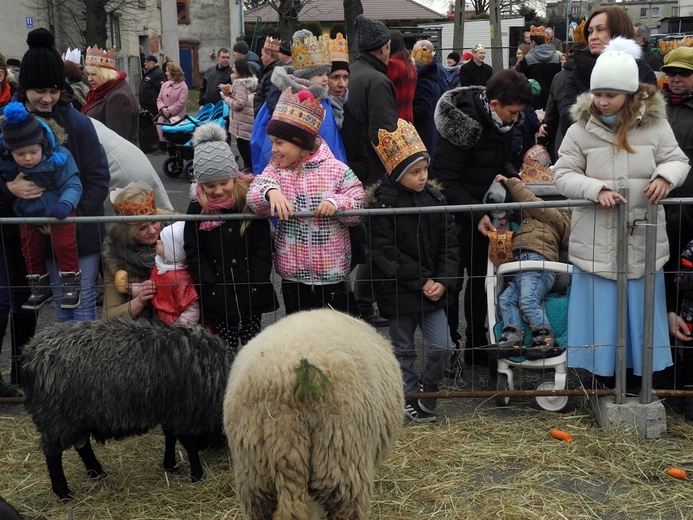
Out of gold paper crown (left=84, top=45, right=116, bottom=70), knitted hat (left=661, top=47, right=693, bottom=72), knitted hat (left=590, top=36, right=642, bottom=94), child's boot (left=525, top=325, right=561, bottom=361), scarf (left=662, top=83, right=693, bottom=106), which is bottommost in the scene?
child's boot (left=525, top=325, right=561, bottom=361)

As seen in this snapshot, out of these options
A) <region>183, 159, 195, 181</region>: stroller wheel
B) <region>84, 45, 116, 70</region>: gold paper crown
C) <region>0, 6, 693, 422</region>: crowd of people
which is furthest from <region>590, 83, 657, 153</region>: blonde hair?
<region>183, 159, 195, 181</region>: stroller wheel

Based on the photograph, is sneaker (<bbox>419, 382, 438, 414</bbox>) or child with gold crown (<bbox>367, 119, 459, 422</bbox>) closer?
child with gold crown (<bbox>367, 119, 459, 422</bbox>)

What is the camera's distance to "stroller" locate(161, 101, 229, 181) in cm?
1363

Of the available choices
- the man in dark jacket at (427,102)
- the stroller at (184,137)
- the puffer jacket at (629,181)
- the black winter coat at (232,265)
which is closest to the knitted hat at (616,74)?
the puffer jacket at (629,181)

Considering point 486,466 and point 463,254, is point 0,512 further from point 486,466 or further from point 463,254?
point 463,254

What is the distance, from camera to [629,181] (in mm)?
4520

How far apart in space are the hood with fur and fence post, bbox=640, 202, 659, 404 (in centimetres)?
121

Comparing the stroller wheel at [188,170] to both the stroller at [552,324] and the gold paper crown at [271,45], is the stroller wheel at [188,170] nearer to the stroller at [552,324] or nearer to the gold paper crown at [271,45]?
the gold paper crown at [271,45]

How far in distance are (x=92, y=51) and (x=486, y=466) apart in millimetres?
5189

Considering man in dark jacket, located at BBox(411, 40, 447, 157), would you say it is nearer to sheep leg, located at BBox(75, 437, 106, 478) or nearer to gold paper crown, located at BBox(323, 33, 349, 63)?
gold paper crown, located at BBox(323, 33, 349, 63)

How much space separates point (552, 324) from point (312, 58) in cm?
251

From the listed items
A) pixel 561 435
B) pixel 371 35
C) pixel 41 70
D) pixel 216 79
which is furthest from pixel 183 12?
pixel 561 435

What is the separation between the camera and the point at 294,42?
6086mm

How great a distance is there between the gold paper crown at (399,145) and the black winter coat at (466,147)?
2.04 feet
